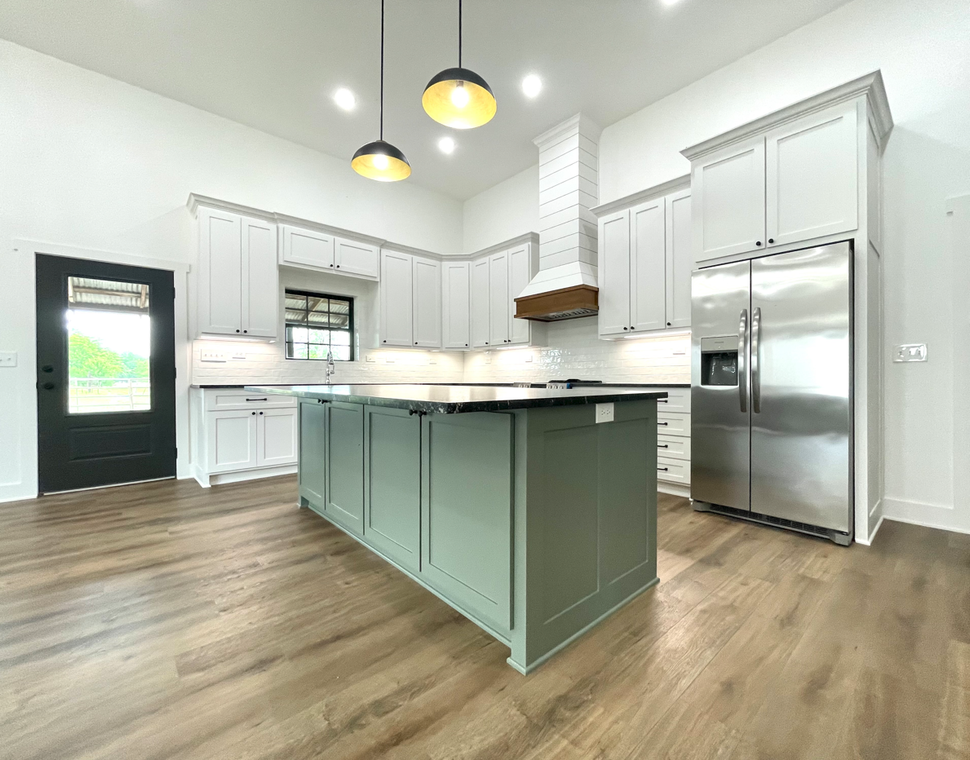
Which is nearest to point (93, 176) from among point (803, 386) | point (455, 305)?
point (455, 305)

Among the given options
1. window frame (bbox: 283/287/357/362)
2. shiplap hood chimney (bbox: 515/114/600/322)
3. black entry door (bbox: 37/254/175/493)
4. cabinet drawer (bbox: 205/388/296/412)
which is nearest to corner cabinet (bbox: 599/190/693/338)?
shiplap hood chimney (bbox: 515/114/600/322)

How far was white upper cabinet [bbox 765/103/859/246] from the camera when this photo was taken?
263cm

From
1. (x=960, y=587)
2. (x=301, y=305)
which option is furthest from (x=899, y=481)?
(x=301, y=305)

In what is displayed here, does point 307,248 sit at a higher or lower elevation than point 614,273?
higher

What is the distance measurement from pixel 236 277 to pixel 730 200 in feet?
15.2

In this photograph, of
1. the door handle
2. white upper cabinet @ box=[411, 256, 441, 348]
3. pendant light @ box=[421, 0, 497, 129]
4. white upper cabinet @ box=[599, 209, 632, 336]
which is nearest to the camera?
pendant light @ box=[421, 0, 497, 129]

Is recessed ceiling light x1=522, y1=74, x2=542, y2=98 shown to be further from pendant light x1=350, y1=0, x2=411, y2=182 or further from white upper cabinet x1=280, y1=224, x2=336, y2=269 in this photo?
white upper cabinet x1=280, y1=224, x2=336, y2=269

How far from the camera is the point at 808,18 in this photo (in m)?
3.40

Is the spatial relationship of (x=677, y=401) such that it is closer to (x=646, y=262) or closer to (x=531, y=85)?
(x=646, y=262)

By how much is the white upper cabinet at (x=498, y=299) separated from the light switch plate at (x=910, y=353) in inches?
149

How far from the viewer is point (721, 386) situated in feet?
10.2

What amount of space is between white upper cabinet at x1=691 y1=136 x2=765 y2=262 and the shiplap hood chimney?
4.50 ft

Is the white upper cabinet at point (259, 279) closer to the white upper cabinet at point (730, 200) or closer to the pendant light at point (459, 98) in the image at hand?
the pendant light at point (459, 98)

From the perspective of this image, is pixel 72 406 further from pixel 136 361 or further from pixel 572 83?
pixel 572 83
